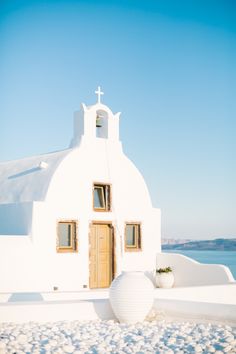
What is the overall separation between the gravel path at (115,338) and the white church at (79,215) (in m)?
4.23

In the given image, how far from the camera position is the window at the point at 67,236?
15.6m

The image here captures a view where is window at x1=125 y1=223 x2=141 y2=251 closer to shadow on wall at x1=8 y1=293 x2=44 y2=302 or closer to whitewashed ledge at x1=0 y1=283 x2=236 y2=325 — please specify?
shadow on wall at x1=8 y1=293 x2=44 y2=302

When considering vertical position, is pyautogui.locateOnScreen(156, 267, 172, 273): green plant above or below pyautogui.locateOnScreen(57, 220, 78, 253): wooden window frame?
below

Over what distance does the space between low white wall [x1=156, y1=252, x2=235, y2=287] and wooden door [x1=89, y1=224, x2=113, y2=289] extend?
1809 mm

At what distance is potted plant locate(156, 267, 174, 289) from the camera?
16609mm

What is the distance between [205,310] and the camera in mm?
10852

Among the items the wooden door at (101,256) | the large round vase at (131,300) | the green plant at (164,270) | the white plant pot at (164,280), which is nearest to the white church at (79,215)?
the wooden door at (101,256)

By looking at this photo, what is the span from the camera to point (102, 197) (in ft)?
54.9

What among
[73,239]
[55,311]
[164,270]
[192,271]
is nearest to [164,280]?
[164,270]

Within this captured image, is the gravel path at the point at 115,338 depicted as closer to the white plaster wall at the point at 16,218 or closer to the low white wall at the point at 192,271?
the white plaster wall at the point at 16,218

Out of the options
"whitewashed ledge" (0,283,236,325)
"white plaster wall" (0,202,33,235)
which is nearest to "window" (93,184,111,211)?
"white plaster wall" (0,202,33,235)

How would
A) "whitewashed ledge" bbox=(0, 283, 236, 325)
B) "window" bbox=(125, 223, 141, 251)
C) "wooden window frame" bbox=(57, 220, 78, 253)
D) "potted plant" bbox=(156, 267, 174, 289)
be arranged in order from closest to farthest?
"whitewashed ledge" bbox=(0, 283, 236, 325)
"wooden window frame" bbox=(57, 220, 78, 253)
"potted plant" bbox=(156, 267, 174, 289)
"window" bbox=(125, 223, 141, 251)

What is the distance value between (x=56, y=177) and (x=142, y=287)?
5470mm

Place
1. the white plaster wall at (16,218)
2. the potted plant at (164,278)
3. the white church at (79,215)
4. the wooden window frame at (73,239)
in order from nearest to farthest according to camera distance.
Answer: the white church at (79,215)
the white plaster wall at (16,218)
the wooden window frame at (73,239)
the potted plant at (164,278)
